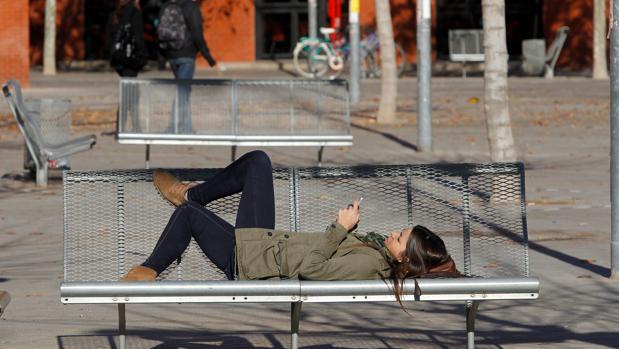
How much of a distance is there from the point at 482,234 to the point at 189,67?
468 inches

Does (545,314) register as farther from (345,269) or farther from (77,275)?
(77,275)

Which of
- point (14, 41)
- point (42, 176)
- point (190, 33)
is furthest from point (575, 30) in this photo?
point (42, 176)

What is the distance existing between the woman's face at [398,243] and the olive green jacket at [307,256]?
42 mm

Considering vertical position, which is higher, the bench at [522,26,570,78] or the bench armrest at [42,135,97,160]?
the bench at [522,26,570,78]

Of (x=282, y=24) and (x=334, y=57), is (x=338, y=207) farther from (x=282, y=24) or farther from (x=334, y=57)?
(x=282, y=24)

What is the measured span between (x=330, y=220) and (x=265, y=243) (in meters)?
0.98

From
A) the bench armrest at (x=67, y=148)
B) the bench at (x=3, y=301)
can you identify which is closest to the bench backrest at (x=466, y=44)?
the bench armrest at (x=67, y=148)

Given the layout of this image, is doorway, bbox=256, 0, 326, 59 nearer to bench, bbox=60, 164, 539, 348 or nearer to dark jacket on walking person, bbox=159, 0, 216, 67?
dark jacket on walking person, bbox=159, 0, 216, 67

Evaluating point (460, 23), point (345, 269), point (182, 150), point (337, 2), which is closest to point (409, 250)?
point (345, 269)

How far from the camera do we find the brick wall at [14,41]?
30.4 m

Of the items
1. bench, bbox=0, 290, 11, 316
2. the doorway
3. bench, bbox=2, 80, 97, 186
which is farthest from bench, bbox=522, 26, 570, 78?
bench, bbox=0, 290, 11, 316

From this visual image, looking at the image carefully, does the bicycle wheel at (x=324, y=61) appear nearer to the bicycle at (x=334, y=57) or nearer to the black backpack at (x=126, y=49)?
the bicycle at (x=334, y=57)

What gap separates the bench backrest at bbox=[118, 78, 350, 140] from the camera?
1541cm

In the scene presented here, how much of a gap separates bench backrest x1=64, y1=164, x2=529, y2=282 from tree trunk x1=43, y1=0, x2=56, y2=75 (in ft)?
97.7
